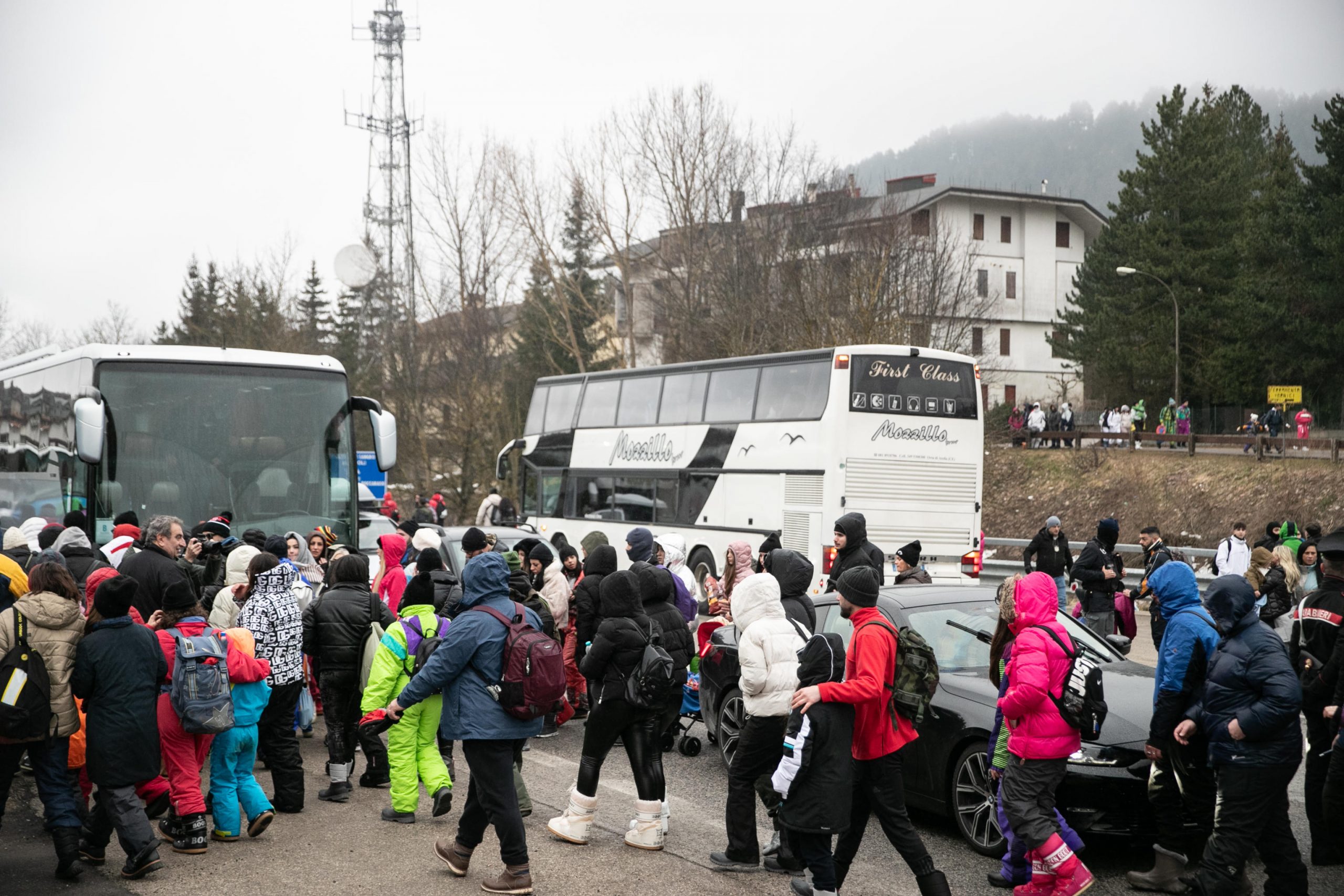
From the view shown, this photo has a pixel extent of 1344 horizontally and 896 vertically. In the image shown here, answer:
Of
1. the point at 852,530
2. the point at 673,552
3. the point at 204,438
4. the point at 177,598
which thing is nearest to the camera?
the point at 177,598

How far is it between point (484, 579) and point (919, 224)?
3678cm

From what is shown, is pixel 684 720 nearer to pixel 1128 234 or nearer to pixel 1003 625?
pixel 1003 625

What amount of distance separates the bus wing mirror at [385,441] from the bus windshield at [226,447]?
468mm

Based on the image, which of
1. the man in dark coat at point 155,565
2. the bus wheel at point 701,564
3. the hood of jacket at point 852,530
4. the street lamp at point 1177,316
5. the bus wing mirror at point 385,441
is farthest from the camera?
the street lamp at point 1177,316

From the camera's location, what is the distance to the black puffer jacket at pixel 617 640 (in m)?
6.64

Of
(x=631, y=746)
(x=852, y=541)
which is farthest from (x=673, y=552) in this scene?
(x=631, y=746)

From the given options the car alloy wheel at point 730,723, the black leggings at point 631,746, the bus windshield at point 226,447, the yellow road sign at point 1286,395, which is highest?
the yellow road sign at point 1286,395

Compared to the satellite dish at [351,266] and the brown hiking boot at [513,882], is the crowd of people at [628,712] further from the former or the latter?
the satellite dish at [351,266]

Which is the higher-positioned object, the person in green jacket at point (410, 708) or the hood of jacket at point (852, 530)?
the hood of jacket at point (852, 530)

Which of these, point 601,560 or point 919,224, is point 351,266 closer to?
point 919,224

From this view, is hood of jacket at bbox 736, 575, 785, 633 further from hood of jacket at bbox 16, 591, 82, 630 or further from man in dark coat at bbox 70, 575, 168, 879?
hood of jacket at bbox 16, 591, 82, 630

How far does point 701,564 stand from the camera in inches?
821

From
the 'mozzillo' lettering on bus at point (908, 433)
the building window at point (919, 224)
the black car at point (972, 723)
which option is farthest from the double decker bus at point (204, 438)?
the building window at point (919, 224)

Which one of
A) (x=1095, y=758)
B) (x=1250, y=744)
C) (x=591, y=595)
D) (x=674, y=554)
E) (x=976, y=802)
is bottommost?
(x=976, y=802)
